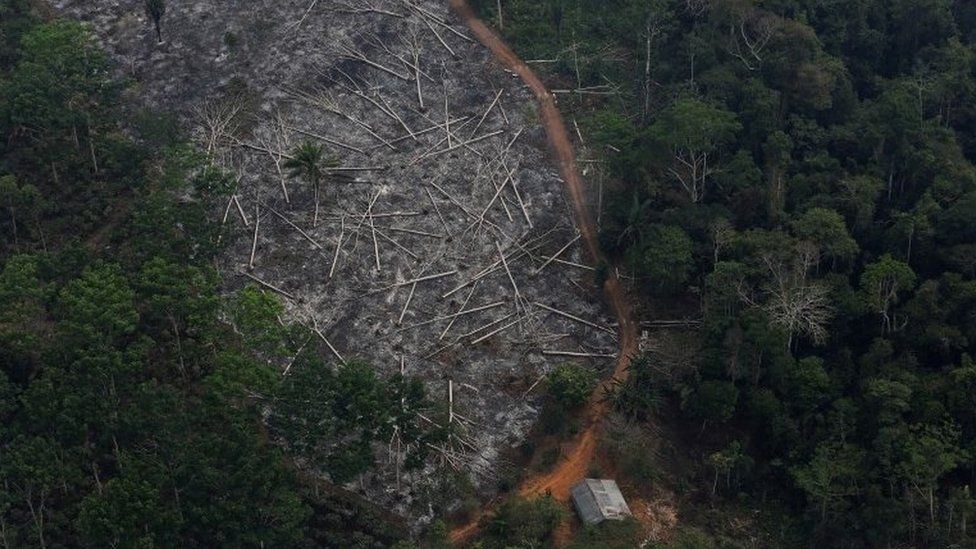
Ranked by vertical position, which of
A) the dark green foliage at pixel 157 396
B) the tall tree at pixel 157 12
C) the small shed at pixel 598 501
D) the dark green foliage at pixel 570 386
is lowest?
the small shed at pixel 598 501

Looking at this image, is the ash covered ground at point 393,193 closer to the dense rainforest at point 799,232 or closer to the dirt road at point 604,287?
the dirt road at point 604,287

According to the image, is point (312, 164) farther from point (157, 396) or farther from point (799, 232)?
point (799, 232)

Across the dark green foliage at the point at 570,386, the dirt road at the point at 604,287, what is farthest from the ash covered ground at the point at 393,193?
the dark green foliage at the point at 570,386

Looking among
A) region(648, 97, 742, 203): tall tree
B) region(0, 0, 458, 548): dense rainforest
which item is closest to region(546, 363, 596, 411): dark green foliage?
region(0, 0, 458, 548): dense rainforest

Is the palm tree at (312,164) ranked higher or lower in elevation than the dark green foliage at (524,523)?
higher

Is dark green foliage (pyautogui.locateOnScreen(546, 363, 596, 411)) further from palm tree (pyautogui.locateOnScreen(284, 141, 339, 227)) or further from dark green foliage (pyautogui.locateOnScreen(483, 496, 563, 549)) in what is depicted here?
palm tree (pyautogui.locateOnScreen(284, 141, 339, 227))
